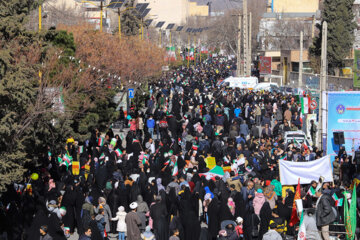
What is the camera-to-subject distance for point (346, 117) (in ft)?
74.3

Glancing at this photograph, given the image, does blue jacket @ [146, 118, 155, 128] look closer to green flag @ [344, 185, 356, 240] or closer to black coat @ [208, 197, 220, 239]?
black coat @ [208, 197, 220, 239]

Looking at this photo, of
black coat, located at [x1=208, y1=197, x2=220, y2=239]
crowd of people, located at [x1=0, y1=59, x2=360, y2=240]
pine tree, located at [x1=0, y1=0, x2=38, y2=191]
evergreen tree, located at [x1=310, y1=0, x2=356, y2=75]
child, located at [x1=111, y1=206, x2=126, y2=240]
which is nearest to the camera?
crowd of people, located at [x1=0, y1=59, x2=360, y2=240]

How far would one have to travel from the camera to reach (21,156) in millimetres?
14945

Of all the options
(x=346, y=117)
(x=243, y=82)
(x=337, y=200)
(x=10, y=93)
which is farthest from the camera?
(x=243, y=82)

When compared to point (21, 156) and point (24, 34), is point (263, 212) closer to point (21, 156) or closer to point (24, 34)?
point (21, 156)

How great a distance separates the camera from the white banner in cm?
1803

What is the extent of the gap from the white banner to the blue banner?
4.34 meters

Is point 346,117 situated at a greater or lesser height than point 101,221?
greater

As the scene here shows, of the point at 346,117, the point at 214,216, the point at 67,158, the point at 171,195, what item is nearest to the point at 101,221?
the point at 171,195

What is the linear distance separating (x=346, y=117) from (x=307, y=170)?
15.8 ft

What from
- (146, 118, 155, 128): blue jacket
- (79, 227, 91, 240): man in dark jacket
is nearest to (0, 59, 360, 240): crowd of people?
(79, 227, 91, 240): man in dark jacket

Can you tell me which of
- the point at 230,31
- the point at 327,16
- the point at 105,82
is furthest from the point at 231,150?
the point at 230,31

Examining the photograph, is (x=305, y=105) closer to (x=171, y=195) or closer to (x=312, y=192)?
(x=312, y=192)

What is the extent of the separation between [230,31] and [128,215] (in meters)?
128
